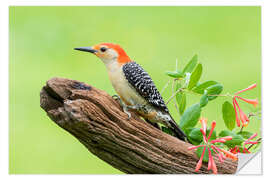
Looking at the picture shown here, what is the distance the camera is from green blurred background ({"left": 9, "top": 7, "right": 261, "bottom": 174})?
9.69ft

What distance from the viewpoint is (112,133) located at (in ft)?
7.96

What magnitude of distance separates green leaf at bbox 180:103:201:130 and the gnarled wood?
0.58 feet

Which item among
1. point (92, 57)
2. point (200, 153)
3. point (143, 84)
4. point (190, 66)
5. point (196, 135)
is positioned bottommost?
point (200, 153)

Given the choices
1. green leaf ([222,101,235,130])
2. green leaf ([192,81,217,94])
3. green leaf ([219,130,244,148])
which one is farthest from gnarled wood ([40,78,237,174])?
green leaf ([192,81,217,94])

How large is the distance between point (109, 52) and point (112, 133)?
0.64 metres

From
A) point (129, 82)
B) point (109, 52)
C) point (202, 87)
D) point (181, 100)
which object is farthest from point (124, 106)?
point (202, 87)

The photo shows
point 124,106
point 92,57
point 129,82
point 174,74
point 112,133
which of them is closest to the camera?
point 112,133

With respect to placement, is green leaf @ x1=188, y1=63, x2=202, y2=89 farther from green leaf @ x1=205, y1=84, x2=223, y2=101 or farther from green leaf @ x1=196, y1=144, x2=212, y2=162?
green leaf @ x1=196, y1=144, x2=212, y2=162

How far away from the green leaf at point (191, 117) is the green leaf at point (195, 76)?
159 millimetres

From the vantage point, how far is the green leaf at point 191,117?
2828 millimetres

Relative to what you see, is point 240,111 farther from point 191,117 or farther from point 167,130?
point 167,130

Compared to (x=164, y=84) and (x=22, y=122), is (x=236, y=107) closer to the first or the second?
(x=164, y=84)

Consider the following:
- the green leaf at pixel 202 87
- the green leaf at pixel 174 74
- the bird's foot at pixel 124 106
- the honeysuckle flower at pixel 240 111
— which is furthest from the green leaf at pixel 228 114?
the bird's foot at pixel 124 106

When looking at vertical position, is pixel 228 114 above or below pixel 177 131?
above
